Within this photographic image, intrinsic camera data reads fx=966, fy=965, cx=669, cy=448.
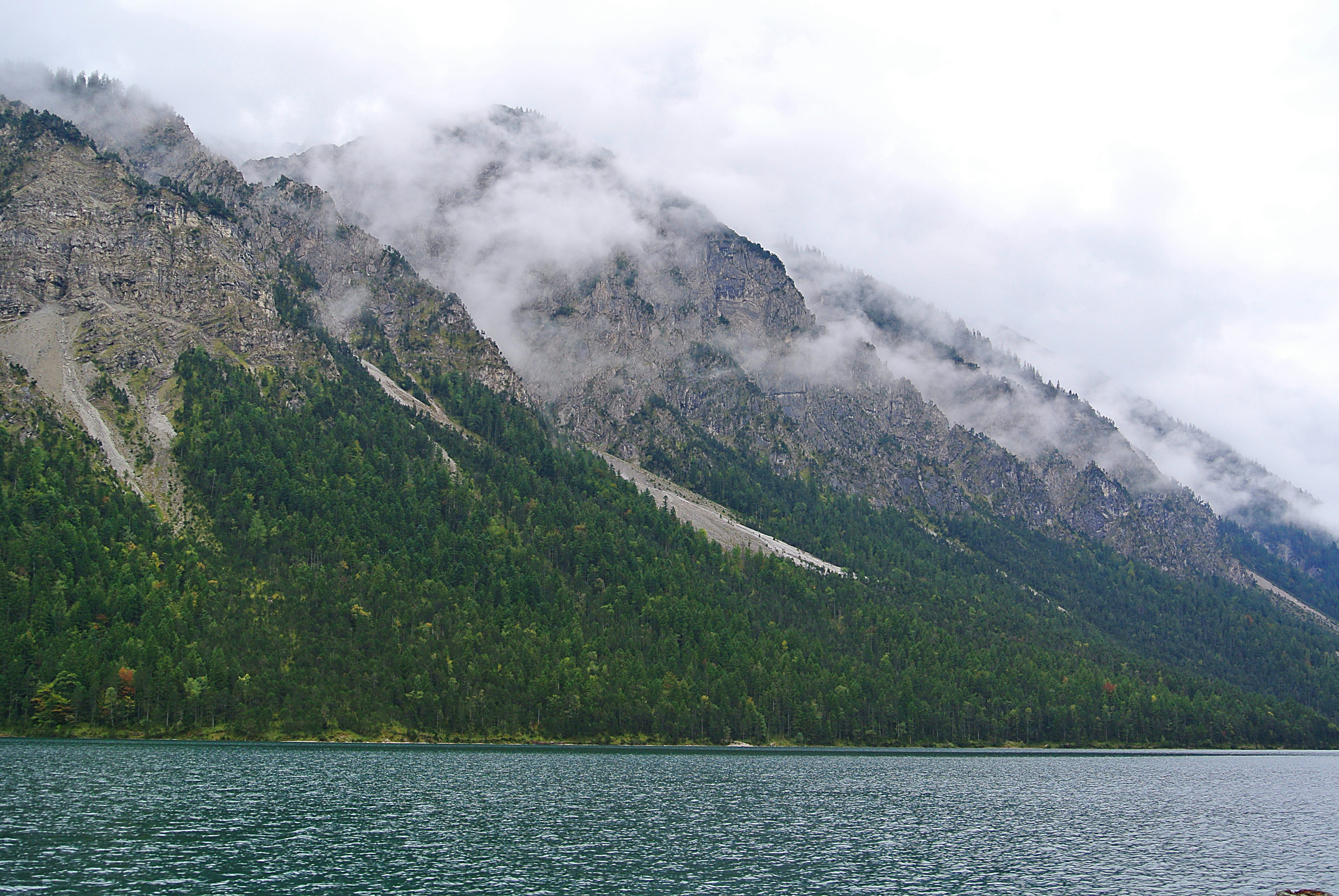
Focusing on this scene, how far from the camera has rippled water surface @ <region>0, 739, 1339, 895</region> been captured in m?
56.0

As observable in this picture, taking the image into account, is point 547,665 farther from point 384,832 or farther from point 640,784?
point 384,832

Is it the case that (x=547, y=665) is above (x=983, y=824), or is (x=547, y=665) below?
above

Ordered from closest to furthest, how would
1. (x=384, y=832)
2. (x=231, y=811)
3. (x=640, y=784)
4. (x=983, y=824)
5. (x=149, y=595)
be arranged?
1. (x=384, y=832)
2. (x=231, y=811)
3. (x=983, y=824)
4. (x=640, y=784)
5. (x=149, y=595)

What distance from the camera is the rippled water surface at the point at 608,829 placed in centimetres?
5597

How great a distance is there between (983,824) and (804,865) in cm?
3017

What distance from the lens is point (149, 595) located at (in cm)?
17300

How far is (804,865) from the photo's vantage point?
207 feet

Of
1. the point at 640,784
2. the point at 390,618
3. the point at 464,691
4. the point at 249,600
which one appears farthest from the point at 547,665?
the point at 640,784

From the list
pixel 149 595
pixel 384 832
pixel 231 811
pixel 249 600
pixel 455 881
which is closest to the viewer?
pixel 455 881

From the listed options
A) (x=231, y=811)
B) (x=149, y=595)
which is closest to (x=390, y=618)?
(x=149, y=595)

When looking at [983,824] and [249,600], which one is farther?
[249,600]

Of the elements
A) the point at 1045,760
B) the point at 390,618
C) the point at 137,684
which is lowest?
the point at 1045,760

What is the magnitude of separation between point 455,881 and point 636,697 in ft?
460

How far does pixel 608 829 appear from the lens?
75750 millimetres
